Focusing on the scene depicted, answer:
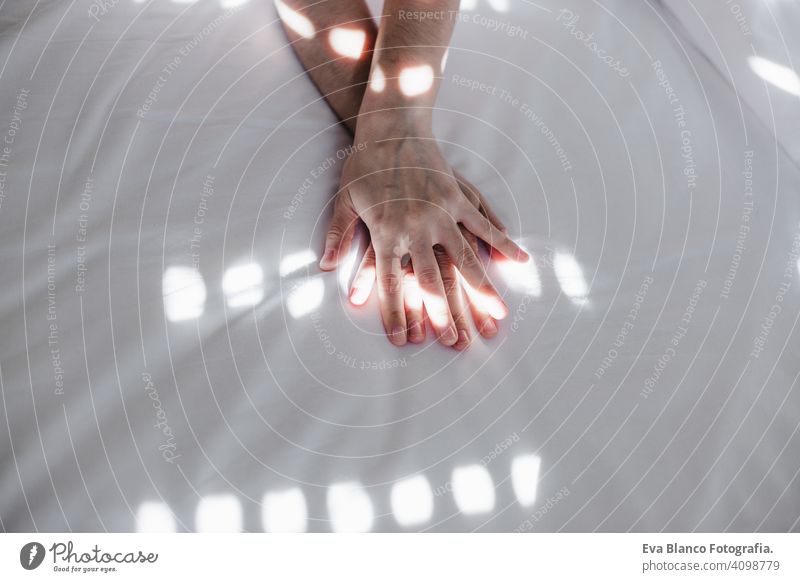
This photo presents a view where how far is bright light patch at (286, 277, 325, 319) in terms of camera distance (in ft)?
2.11

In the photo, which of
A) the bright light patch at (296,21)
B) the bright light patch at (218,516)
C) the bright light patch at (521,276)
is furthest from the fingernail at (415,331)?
the bright light patch at (296,21)

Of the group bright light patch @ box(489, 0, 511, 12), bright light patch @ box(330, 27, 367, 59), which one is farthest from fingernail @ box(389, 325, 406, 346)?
bright light patch @ box(489, 0, 511, 12)

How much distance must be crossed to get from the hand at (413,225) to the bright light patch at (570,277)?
0.04m

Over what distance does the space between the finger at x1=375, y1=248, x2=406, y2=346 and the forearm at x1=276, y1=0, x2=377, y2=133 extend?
20cm

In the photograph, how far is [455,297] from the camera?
0.67m

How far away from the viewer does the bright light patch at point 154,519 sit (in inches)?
21.0

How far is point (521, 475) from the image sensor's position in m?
0.57

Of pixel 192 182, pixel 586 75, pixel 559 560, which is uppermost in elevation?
pixel 586 75

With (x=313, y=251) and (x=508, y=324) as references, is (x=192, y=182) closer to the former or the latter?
(x=313, y=251)

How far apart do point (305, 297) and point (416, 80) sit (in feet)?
1.01

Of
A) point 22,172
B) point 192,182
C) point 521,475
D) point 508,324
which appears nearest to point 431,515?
point 521,475

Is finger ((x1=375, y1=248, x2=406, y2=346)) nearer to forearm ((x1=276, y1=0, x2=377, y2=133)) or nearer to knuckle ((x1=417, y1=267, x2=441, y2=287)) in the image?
knuckle ((x1=417, y1=267, x2=441, y2=287))

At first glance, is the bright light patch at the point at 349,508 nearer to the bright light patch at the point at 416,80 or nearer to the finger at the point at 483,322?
the finger at the point at 483,322

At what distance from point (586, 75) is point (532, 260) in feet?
0.94
